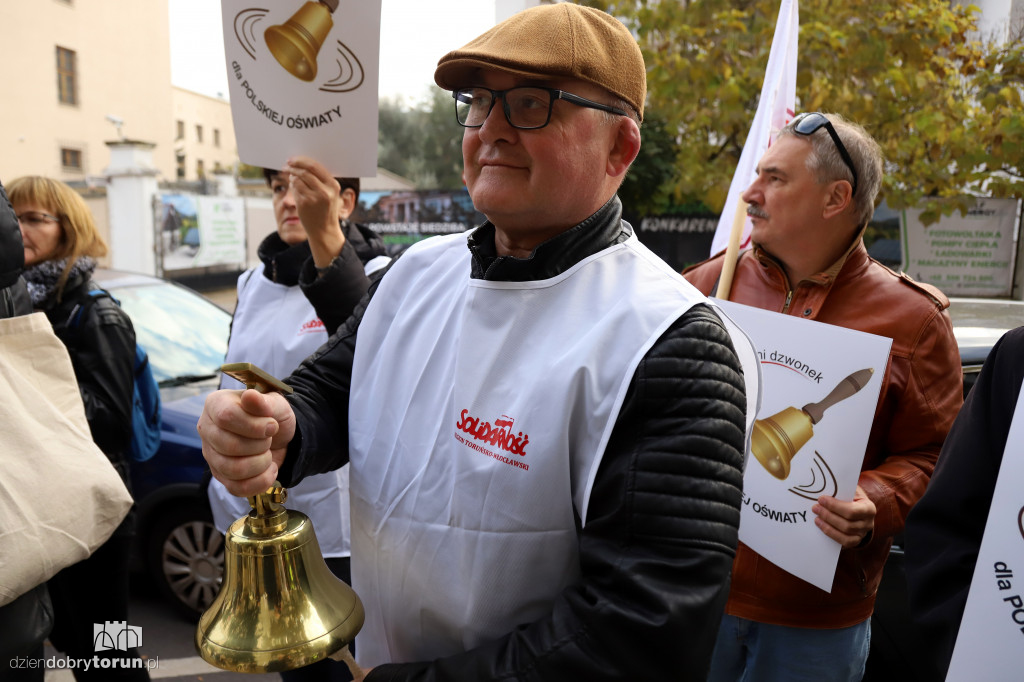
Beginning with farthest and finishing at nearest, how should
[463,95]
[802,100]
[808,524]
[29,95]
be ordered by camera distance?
[29,95]
[802,100]
[808,524]
[463,95]

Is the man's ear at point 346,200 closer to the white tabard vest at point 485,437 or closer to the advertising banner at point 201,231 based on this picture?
the white tabard vest at point 485,437

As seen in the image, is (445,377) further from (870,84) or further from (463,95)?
(870,84)

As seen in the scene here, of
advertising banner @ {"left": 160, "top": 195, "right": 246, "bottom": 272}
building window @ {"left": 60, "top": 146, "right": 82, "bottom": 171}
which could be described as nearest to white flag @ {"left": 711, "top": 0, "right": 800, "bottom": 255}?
advertising banner @ {"left": 160, "top": 195, "right": 246, "bottom": 272}

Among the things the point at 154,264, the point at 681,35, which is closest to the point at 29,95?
the point at 154,264

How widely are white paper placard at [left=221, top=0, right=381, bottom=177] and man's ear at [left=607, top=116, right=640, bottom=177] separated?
0.76 metres

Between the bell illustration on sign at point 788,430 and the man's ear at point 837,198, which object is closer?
the bell illustration on sign at point 788,430

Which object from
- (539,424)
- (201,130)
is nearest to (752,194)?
(539,424)

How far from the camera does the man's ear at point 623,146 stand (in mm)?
1418

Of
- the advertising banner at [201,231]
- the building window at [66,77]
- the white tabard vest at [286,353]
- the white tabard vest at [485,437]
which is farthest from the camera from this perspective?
the building window at [66,77]

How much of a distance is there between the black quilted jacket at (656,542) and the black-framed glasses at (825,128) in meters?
1.27

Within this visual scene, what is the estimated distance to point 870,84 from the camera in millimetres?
7969

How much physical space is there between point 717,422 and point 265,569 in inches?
29.1

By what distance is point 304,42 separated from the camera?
1897 millimetres

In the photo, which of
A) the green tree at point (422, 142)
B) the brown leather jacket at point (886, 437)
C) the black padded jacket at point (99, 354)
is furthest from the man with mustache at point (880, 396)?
the green tree at point (422, 142)
